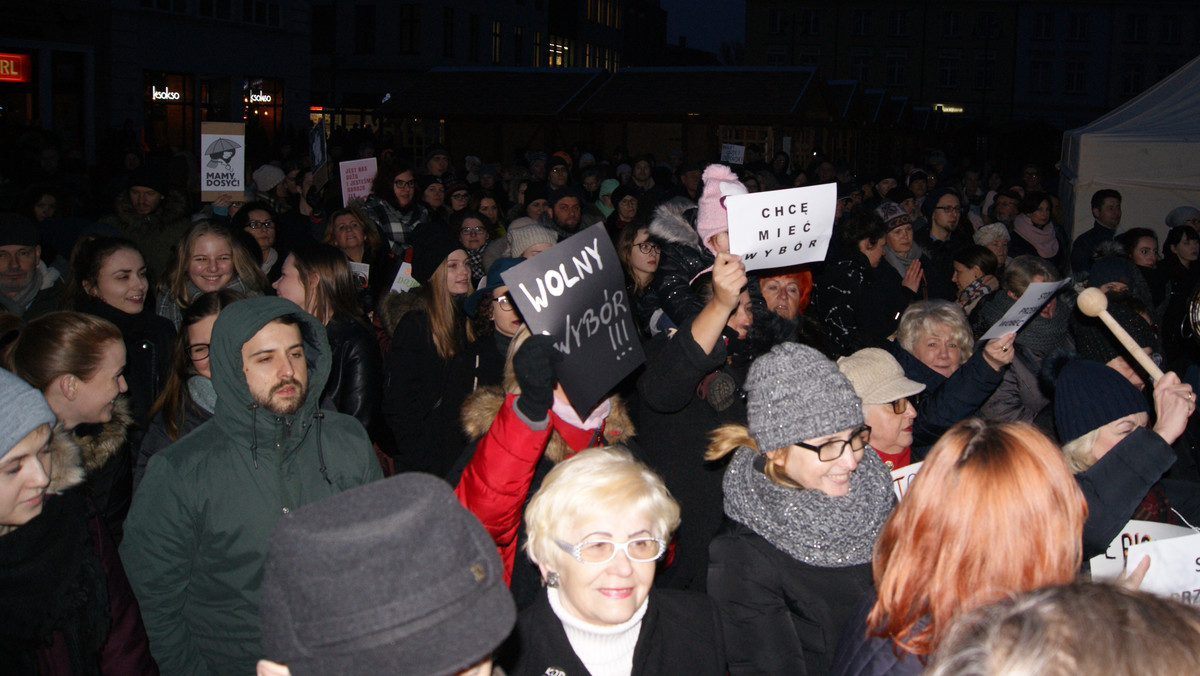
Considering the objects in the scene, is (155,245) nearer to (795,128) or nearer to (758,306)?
(758,306)

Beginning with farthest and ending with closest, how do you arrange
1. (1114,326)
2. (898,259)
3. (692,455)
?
(898,259) → (692,455) → (1114,326)

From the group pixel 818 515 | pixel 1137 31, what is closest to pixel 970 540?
pixel 818 515

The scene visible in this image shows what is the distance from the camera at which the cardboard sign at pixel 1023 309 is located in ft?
14.1

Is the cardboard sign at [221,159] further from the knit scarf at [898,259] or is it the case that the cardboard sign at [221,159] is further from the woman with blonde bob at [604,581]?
the woman with blonde bob at [604,581]

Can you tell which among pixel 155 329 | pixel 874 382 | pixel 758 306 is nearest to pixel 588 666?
pixel 874 382

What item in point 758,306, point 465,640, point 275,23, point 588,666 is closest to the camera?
point 465,640

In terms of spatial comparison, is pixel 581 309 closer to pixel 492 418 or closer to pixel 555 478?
pixel 492 418

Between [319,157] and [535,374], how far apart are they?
Result: 28.8ft

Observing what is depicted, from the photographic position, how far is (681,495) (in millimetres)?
3600

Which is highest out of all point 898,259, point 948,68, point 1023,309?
point 948,68

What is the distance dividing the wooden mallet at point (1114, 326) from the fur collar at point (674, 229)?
72.1 inches

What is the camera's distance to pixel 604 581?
246cm

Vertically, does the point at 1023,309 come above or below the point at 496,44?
below

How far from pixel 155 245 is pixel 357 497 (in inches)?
275
